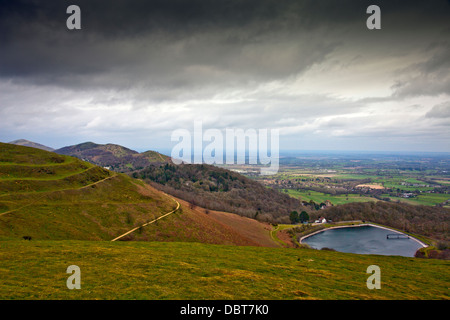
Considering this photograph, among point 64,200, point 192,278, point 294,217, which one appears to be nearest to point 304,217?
point 294,217

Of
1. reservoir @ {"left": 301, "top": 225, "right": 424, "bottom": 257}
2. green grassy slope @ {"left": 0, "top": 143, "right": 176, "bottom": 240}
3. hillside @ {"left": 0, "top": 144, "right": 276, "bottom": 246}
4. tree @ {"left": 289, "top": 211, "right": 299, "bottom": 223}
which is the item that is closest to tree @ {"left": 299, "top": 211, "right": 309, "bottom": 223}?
tree @ {"left": 289, "top": 211, "right": 299, "bottom": 223}

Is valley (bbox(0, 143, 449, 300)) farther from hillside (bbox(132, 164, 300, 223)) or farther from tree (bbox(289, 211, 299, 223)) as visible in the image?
hillside (bbox(132, 164, 300, 223))

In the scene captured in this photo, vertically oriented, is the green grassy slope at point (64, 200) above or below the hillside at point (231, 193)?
above

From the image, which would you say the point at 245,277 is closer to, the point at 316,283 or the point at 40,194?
the point at 316,283
